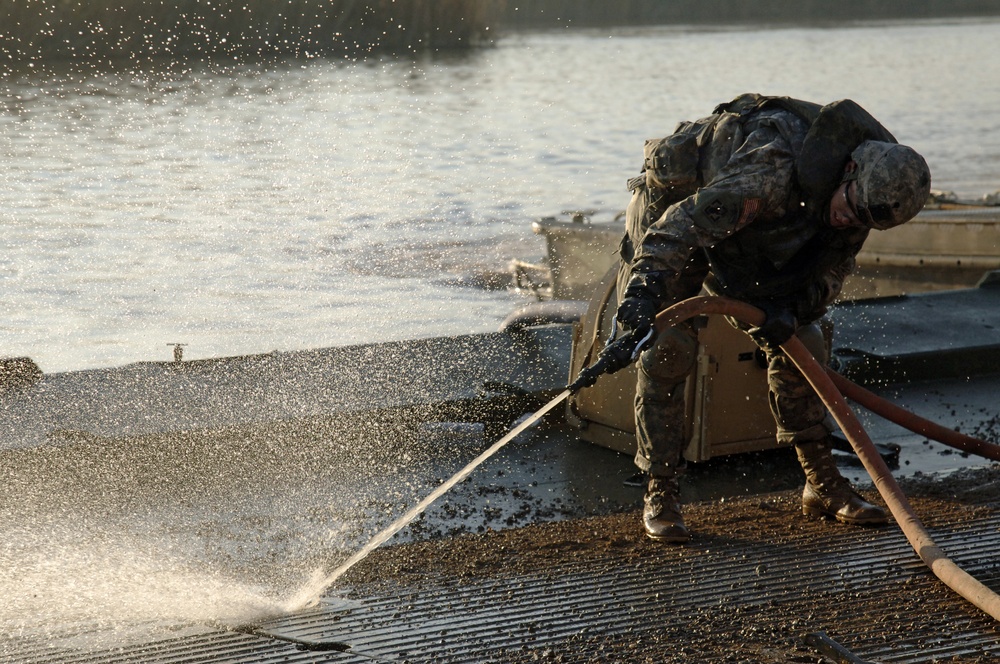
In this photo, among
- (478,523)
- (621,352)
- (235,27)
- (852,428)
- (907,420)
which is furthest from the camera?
(235,27)

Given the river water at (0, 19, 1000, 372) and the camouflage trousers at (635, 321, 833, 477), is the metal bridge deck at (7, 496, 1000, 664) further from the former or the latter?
the river water at (0, 19, 1000, 372)

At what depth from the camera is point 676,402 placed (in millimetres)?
4133

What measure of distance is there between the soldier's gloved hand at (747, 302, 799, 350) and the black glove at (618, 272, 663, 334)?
0.46m

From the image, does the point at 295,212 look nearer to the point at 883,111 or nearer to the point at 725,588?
the point at 725,588

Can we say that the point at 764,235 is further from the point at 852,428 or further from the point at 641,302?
the point at 852,428

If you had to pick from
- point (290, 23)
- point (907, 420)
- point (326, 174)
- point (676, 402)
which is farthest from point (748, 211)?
point (290, 23)

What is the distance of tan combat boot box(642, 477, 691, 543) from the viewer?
157 inches

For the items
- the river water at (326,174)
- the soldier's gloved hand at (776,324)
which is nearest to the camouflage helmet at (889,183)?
the soldier's gloved hand at (776,324)

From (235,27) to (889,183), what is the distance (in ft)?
156

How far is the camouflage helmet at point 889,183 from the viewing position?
3.47 meters

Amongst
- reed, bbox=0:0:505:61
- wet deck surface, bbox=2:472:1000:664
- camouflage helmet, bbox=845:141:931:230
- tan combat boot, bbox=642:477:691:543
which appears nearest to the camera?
wet deck surface, bbox=2:472:1000:664

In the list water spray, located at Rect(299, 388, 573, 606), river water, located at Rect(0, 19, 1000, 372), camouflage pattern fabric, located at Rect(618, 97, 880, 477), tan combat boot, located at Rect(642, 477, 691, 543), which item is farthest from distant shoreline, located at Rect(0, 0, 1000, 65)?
tan combat boot, located at Rect(642, 477, 691, 543)

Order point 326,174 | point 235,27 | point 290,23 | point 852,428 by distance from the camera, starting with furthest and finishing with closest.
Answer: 1. point 235,27
2. point 290,23
3. point 326,174
4. point 852,428

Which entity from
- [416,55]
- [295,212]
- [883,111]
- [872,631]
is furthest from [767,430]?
[416,55]
